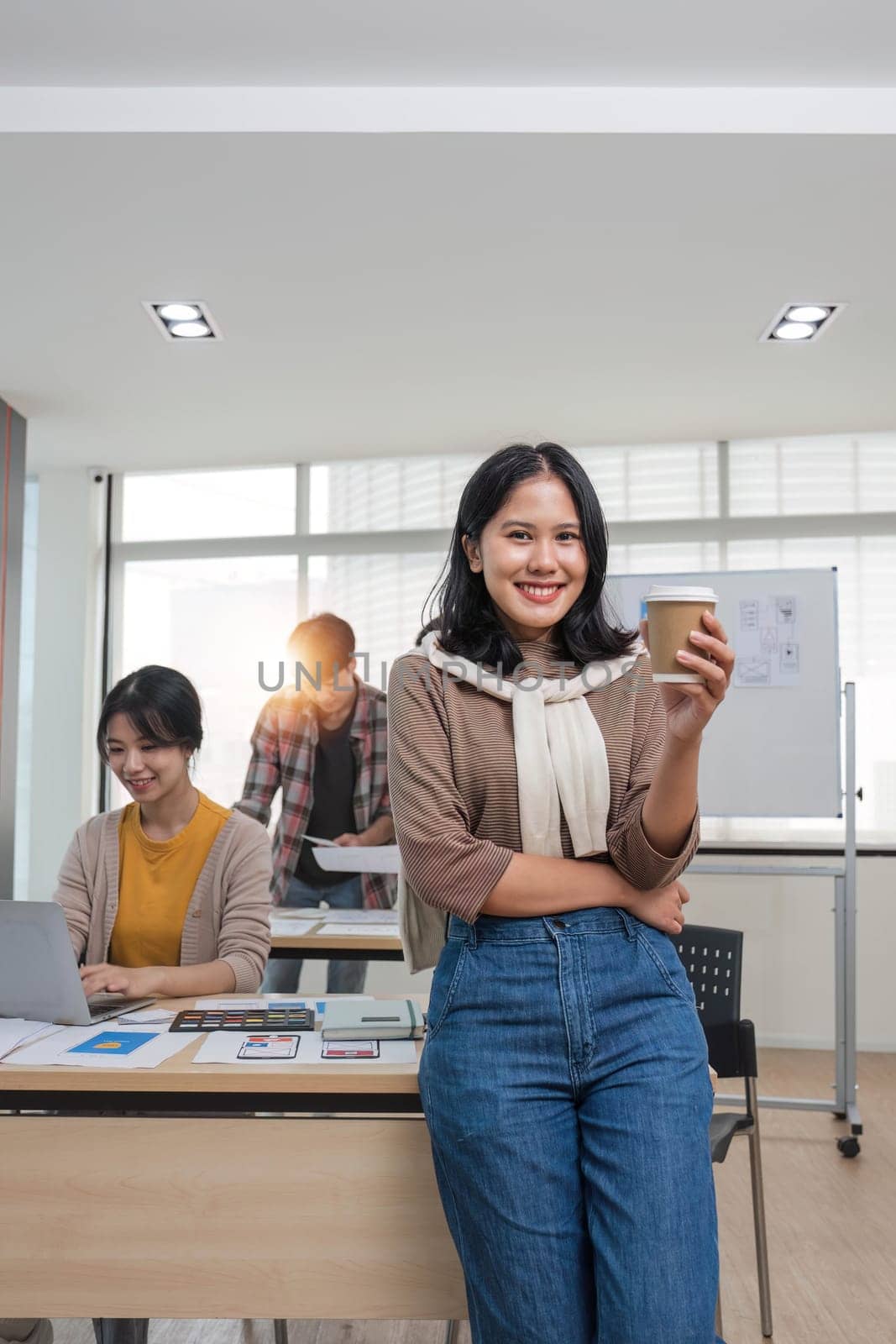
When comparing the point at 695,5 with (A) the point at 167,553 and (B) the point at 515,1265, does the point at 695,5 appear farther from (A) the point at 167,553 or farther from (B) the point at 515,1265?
(A) the point at 167,553

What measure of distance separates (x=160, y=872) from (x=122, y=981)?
305mm

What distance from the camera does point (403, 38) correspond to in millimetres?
2730

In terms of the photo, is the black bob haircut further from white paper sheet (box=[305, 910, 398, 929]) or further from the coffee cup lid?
the coffee cup lid

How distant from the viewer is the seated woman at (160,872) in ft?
7.58

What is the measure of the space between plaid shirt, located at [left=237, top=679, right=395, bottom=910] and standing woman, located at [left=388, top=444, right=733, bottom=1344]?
226 centimetres

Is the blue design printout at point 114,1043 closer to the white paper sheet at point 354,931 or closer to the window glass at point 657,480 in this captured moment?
the white paper sheet at point 354,931

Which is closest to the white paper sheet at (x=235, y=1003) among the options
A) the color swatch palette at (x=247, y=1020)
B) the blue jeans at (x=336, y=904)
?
the color swatch palette at (x=247, y=1020)

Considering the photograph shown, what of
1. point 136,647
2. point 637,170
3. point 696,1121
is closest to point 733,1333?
point 696,1121

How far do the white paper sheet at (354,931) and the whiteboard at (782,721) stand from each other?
176 centimetres

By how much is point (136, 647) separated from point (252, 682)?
0.68 m

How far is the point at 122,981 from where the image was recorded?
2090mm

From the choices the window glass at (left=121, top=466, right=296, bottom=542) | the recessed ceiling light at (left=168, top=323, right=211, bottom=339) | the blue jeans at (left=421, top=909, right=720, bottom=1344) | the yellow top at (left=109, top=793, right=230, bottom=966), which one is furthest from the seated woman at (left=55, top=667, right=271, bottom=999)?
the window glass at (left=121, top=466, right=296, bottom=542)

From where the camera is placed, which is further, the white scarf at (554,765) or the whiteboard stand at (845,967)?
the whiteboard stand at (845,967)

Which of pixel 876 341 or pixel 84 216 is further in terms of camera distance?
pixel 876 341
